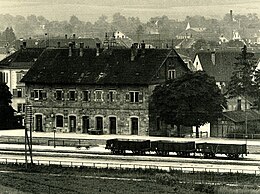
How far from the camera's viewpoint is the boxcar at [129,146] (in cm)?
5953

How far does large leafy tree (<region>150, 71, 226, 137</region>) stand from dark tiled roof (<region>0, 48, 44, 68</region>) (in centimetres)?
2928

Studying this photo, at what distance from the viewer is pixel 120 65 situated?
3024 inches

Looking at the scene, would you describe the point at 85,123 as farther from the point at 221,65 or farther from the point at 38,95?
the point at 221,65

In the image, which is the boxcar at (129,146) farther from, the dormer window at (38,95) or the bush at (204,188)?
the dormer window at (38,95)

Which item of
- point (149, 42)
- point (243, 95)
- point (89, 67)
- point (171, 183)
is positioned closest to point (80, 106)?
point (89, 67)

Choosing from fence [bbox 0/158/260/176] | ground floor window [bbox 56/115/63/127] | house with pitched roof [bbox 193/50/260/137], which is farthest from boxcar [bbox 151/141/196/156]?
house with pitched roof [bbox 193/50/260/137]

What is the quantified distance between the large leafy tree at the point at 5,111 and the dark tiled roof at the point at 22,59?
40.1 feet

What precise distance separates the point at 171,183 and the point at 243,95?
136ft

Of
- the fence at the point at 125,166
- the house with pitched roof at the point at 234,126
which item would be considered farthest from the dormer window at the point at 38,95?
the fence at the point at 125,166

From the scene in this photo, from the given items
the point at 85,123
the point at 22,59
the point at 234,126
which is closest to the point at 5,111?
the point at 85,123

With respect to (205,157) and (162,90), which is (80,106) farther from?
(205,157)

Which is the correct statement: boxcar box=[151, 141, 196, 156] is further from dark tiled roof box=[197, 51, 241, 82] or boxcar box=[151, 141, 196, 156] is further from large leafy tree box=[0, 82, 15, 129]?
dark tiled roof box=[197, 51, 241, 82]

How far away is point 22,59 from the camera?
9619cm

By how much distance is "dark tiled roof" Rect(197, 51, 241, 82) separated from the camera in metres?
108
